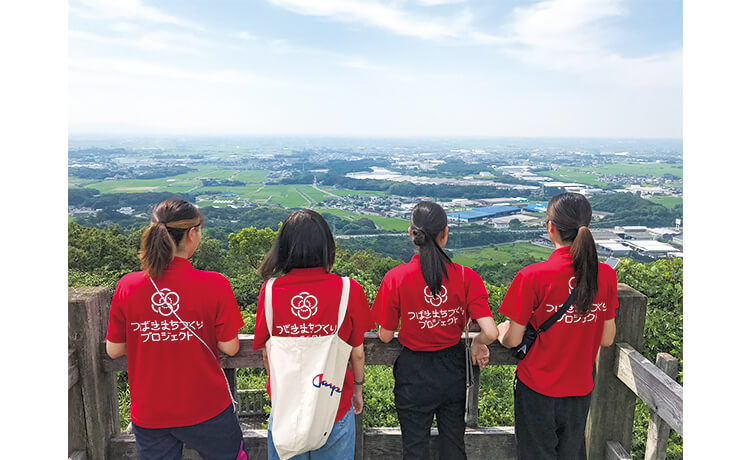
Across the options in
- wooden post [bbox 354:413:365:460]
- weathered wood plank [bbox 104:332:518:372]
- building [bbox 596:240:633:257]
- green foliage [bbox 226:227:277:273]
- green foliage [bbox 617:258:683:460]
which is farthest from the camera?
green foliage [bbox 226:227:277:273]

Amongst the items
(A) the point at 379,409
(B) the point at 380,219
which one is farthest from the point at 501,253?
(A) the point at 379,409

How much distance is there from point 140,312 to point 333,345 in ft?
2.32

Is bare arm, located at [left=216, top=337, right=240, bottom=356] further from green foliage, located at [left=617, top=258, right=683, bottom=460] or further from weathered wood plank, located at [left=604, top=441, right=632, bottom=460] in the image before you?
green foliage, located at [left=617, top=258, right=683, bottom=460]

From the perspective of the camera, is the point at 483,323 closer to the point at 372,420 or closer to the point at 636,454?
the point at 372,420

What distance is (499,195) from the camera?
41250 mm

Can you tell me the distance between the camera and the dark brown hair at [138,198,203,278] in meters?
1.59

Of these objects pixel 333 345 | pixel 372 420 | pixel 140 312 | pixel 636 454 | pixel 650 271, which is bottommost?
pixel 636 454

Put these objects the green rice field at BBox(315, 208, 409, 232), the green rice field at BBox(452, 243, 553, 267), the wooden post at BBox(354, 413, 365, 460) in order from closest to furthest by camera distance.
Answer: the wooden post at BBox(354, 413, 365, 460)
the green rice field at BBox(452, 243, 553, 267)
the green rice field at BBox(315, 208, 409, 232)

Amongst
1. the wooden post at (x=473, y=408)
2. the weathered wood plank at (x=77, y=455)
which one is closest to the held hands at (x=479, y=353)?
the wooden post at (x=473, y=408)

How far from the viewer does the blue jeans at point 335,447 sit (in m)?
1.71

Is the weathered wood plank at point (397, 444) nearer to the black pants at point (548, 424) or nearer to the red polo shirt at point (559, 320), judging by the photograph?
the black pants at point (548, 424)

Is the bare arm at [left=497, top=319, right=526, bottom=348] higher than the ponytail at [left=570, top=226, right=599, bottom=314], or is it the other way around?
the ponytail at [left=570, top=226, right=599, bottom=314]

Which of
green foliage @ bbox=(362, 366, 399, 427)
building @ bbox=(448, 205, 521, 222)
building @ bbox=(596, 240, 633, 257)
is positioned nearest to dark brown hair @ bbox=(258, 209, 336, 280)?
green foliage @ bbox=(362, 366, 399, 427)

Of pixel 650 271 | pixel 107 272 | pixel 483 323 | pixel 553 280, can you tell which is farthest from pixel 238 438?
pixel 107 272
